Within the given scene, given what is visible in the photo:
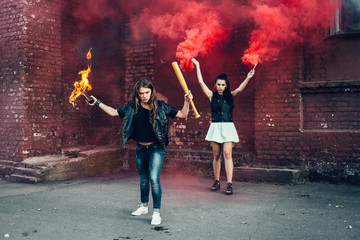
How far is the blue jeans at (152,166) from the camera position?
4.62 meters

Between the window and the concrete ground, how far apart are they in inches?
115

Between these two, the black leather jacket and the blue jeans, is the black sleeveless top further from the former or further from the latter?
the blue jeans

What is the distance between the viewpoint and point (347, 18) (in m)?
7.12

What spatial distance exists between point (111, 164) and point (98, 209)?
3.78m

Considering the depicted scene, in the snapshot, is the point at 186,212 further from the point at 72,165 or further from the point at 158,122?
the point at 72,165

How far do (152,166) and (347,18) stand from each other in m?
4.99

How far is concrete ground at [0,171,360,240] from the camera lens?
419cm

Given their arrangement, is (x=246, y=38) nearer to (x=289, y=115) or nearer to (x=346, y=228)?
(x=289, y=115)

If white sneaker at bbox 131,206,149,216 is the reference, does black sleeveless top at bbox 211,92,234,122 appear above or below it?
above

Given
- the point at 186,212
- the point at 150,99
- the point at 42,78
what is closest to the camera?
the point at 150,99

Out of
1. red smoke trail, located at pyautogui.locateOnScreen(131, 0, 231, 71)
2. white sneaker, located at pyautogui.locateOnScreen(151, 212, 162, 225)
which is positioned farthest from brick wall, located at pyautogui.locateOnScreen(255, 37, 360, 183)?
white sneaker, located at pyautogui.locateOnScreen(151, 212, 162, 225)

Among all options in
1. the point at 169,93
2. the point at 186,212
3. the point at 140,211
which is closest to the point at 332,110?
the point at 169,93

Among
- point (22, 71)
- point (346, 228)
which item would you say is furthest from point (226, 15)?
point (346, 228)

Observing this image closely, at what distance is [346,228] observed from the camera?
4312 millimetres
